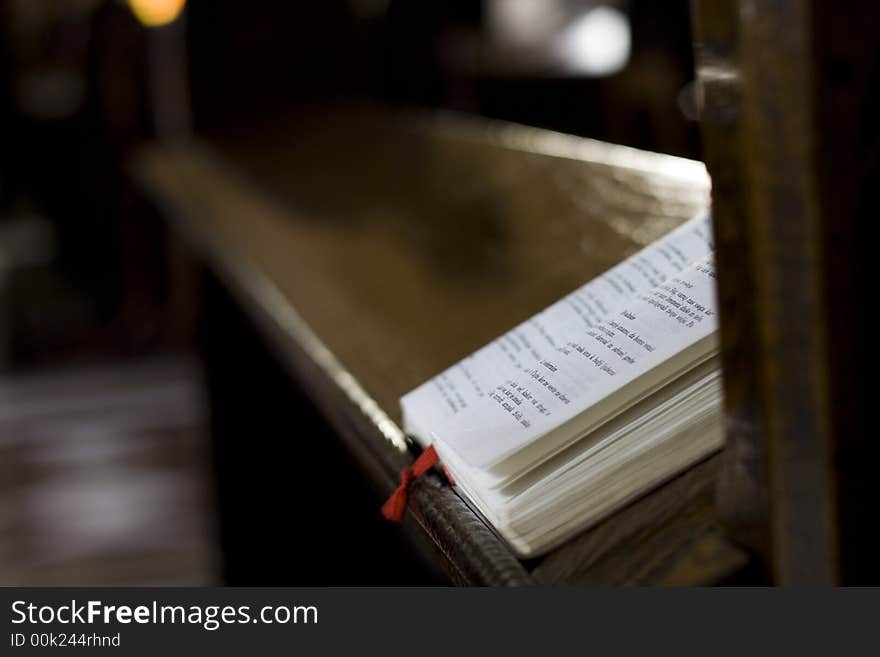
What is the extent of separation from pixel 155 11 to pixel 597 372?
19.9ft

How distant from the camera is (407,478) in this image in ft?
2.93

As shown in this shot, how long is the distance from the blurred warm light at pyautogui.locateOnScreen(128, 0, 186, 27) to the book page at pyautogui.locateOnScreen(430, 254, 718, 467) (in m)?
5.74

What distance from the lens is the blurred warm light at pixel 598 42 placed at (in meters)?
5.93

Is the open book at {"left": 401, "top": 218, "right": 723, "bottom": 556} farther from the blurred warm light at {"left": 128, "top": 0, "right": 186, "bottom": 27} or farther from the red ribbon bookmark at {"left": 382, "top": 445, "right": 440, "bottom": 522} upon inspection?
the blurred warm light at {"left": 128, "top": 0, "right": 186, "bottom": 27}

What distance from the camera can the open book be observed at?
76 centimetres

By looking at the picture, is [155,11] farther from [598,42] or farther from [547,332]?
[547,332]

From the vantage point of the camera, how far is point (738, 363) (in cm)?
63

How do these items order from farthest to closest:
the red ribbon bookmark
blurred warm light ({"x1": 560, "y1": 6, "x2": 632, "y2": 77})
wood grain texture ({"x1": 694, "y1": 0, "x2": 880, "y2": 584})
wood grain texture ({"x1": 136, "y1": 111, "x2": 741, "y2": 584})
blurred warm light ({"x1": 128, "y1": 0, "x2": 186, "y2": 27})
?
1. blurred warm light ({"x1": 128, "y1": 0, "x2": 186, "y2": 27})
2. blurred warm light ({"x1": 560, "y1": 6, "x2": 632, "y2": 77})
3. the red ribbon bookmark
4. wood grain texture ({"x1": 136, "y1": 111, "x2": 741, "y2": 584})
5. wood grain texture ({"x1": 694, "y1": 0, "x2": 880, "y2": 584})

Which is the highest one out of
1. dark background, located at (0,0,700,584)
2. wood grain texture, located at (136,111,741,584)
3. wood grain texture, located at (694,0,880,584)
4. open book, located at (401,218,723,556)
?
wood grain texture, located at (694,0,880,584)

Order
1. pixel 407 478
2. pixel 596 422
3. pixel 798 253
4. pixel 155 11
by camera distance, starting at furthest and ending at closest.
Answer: pixel 155 11
pixel 407 478
pixel 596 422
pixel 798 253

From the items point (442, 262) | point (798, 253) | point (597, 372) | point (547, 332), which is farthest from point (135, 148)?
point (798, 253)

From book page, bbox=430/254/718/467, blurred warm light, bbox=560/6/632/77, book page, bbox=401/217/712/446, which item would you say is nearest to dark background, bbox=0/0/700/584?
blurred warm light, bbox=560/6/632/77

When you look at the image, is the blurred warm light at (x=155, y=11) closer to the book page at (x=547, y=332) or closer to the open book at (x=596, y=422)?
the book page at (x=547, y=332)

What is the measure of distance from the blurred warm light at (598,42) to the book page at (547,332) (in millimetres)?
4969
